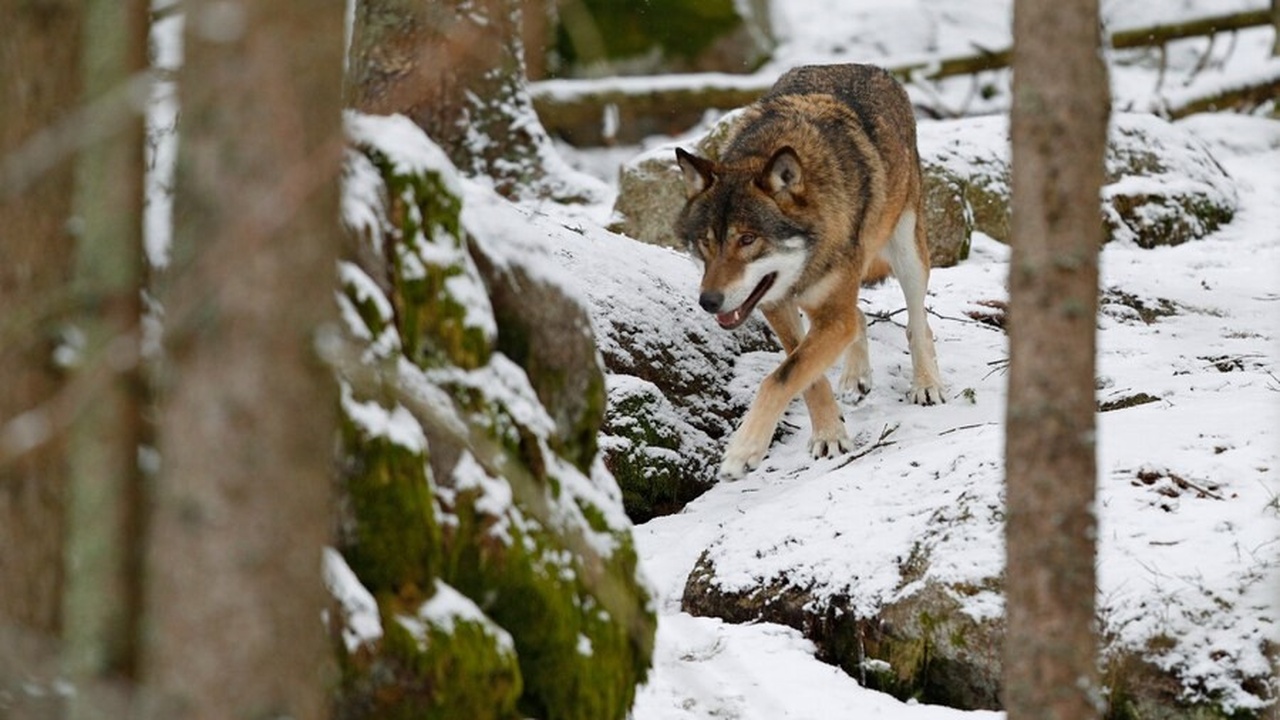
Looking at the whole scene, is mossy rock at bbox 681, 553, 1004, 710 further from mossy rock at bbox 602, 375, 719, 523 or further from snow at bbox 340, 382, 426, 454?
snow at bbox 340, 382, 426, 454

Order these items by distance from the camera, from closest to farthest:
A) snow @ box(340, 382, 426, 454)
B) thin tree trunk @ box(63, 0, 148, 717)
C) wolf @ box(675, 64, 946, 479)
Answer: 1. thin tree trunk @ box(63, 0, 148, 717)
2. snow @ box(340, 382, 426, 454)
3. wolf @ box(675, 64, 946, 479)

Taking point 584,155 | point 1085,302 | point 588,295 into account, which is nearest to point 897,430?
point 588,295

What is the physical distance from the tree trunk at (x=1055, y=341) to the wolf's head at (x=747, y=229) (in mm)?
4105

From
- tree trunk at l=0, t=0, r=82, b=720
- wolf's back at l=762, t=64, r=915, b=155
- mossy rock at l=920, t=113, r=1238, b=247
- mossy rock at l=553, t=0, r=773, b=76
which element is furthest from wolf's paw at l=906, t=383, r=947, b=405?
mossy rock at l=553, t=0, r=773, b=76

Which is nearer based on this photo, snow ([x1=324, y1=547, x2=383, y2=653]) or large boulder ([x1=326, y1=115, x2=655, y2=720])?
snow ([x1=324, y1=547, x2=383, y2=653])

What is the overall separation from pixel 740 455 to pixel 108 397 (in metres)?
4.81

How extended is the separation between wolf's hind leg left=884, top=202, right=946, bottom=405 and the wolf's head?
101 centimetres

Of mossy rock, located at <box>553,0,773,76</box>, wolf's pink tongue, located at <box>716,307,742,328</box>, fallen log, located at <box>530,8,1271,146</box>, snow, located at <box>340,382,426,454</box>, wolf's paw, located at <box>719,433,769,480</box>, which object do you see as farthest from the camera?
mossy rock, located at <box>553,0,773,76</box>

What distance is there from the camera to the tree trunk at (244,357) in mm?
2271

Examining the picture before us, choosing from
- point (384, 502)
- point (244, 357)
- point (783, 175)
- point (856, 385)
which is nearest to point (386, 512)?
point (384, 502)

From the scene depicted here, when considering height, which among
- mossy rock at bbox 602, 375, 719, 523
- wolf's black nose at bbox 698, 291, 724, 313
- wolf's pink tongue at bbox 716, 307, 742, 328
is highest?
wolf's black nose at bbox 698, 291, 724, 313

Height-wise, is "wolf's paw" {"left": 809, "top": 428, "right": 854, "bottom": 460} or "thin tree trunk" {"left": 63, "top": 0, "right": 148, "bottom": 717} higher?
"thin tree trunk" {"left": 63, "top": 0, "right": 148, "bottom": 717}

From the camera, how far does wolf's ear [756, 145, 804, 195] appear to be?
7422 mm

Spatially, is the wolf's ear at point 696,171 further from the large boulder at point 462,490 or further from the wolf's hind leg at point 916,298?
the large boulder at point 462,490
